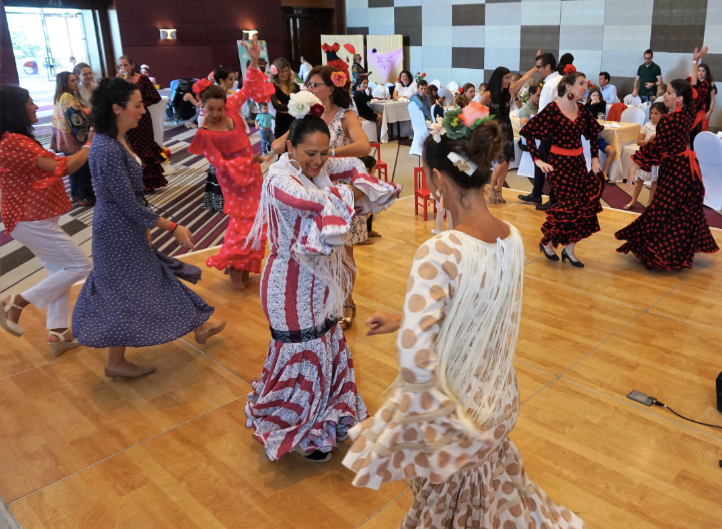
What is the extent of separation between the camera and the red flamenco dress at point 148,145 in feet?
25.8

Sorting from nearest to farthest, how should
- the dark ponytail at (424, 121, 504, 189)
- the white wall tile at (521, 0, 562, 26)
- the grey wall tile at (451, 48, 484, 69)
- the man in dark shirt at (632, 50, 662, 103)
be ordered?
the dark ponytail at (424, 121, 504, 189) < the man in dark shirt at (632, 50, 662, 103) < the white wall tile at (521, 0, 562, 26) < the grey wall tile at (451, 48, 484, 69)

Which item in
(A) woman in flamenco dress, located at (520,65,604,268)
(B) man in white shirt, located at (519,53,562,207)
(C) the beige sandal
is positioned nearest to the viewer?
(C) the beige sandal

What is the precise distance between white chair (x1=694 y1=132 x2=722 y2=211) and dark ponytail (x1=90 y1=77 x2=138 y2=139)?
225 inches

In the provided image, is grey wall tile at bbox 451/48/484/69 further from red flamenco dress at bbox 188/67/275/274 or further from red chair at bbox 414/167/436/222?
red flamenco dress at bbox 188/67/275/274

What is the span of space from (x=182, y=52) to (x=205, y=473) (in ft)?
48.4

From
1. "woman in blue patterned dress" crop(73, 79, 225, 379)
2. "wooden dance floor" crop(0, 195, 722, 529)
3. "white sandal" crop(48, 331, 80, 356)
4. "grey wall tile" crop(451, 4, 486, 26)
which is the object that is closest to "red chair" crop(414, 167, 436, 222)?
"wooden dance floor" crop(0, 195, 722, 529)

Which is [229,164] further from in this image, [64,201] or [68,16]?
[68,16]

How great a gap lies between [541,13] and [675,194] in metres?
9.21

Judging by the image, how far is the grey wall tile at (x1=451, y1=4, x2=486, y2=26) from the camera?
45.4 ft

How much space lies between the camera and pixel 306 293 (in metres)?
2.61

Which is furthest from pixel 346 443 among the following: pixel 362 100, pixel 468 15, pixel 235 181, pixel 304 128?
pixel 468 15

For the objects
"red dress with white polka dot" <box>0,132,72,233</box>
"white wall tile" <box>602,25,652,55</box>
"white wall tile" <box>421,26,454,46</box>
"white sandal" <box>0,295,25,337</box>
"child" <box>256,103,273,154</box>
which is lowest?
"white sandal" <box>0,295,25,337</box>

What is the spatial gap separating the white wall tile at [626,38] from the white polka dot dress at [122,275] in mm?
10581

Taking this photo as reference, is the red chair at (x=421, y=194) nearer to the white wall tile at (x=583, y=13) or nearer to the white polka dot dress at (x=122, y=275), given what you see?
the white polka dot dress at (x=122, y=275)
